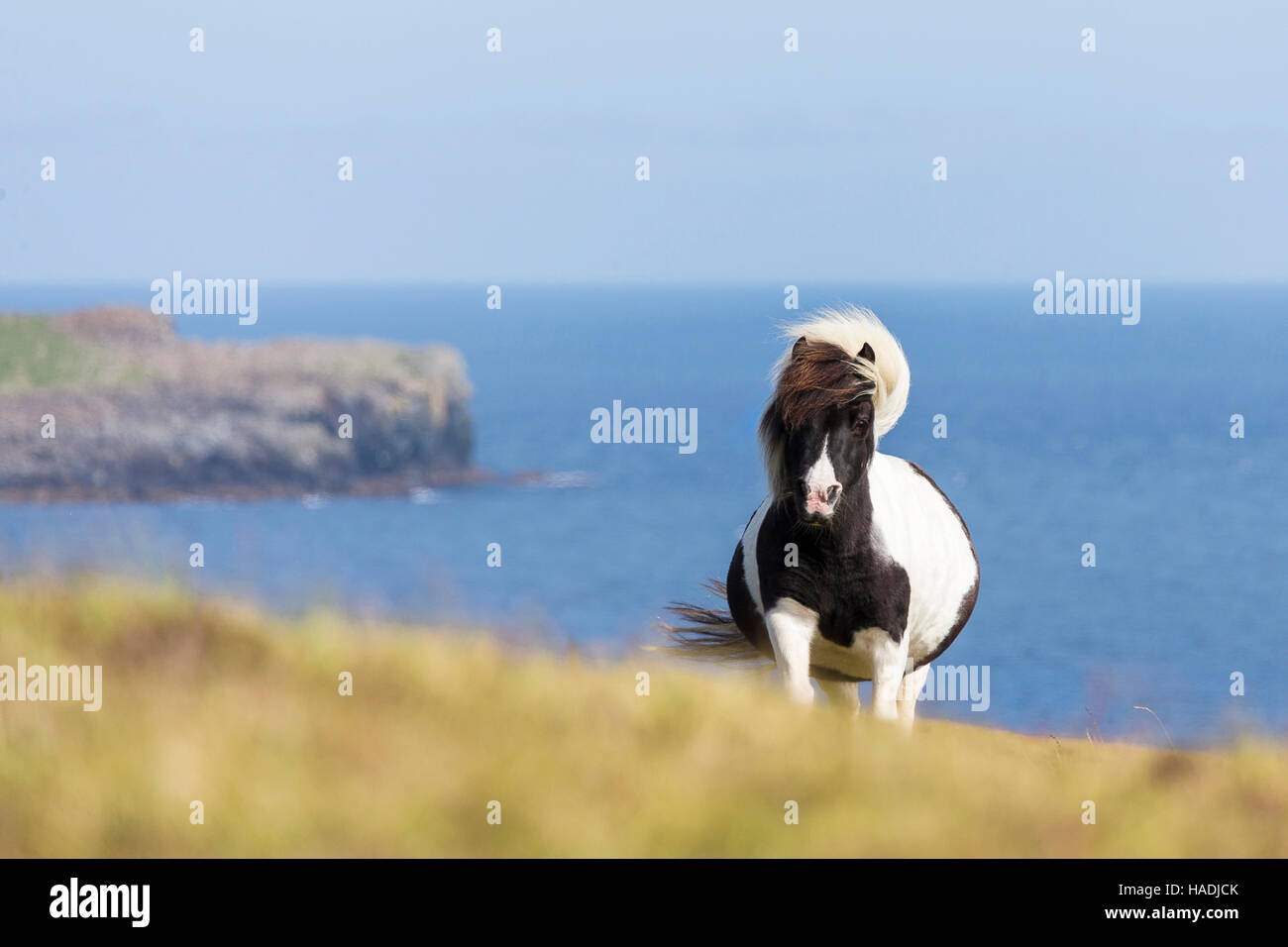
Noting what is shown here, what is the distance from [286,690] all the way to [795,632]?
2.57m

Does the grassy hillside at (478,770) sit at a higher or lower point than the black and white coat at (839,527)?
lower

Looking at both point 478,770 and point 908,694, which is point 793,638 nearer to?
point 908,694

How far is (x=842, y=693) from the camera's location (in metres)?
9.10

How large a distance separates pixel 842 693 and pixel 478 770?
3.22 m

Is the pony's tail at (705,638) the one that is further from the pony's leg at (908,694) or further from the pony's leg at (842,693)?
the pony's leg at (908,694)

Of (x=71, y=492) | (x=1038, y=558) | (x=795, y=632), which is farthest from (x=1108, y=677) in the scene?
(x=71, y=492)

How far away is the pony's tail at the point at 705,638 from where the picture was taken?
10242mm

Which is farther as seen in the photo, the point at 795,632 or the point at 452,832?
the point at 795,632

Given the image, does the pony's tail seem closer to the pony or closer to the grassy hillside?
the pony

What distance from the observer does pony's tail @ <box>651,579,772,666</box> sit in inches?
403

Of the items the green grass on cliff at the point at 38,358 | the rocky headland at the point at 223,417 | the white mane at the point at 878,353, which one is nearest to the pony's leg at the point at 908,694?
the white mane at the point at 878,353

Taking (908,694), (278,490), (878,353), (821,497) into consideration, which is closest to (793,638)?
(821,497)

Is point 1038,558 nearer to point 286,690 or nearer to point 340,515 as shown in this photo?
point 340,515

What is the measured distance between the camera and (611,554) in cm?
13488
